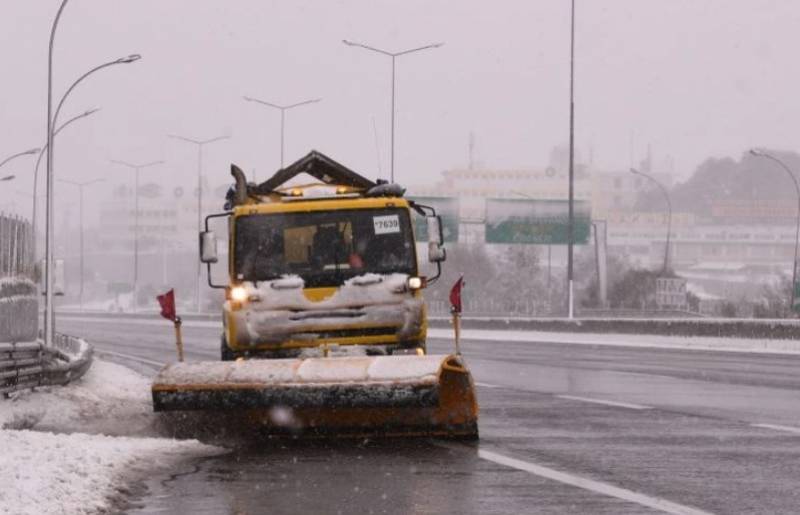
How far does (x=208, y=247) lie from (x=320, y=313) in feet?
5.70

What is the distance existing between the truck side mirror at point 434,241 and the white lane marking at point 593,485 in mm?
4226

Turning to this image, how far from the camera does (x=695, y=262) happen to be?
173 meters

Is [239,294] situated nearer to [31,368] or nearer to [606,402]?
[606,402]

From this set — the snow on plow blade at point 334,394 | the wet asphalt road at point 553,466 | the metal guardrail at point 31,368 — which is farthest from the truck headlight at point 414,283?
the metal guardrail at point 31,368

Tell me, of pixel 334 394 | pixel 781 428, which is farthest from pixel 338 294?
pixel 781 428

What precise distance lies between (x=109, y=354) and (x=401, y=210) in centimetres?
2336

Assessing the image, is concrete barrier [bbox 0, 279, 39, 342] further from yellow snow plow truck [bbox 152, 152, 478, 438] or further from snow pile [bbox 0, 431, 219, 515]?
snow pile [bbox 0, 431, 219, 515]

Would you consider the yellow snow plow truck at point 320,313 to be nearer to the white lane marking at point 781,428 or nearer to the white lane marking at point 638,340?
the white lane marking at point 781,428

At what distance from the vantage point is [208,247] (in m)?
16.4

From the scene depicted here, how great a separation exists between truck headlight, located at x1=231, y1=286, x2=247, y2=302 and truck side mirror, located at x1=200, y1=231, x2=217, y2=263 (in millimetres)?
630

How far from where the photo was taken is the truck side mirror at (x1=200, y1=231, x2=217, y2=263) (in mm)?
16359

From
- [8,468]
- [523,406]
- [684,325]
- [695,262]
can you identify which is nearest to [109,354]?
[684,325]

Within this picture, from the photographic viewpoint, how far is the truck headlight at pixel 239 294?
51.4ft

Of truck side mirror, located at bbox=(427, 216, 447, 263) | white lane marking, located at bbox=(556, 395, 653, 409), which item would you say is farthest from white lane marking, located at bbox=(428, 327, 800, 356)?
truck side mirror, located at bbox=(427, 216, 447, 263)
